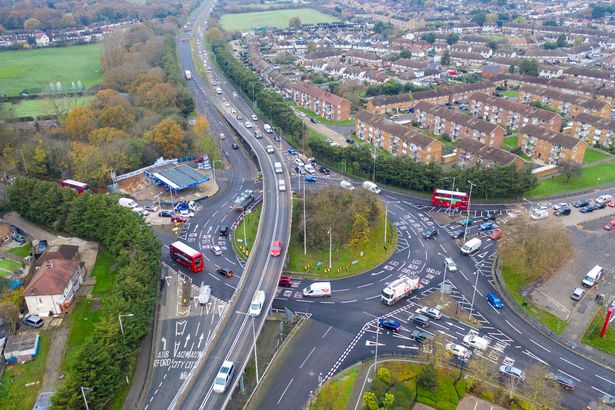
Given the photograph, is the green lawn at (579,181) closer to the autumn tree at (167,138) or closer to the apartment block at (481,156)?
the apartment block at (481,156)

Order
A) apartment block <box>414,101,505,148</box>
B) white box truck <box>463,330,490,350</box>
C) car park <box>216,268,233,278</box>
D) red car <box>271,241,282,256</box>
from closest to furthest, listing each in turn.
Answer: white box truck <box>463,330,490,350</box>
red car <box>271,241,282,256</box>
car park <box>216,268,233,278</box>
apartment block <box>414,101,505,148</box>

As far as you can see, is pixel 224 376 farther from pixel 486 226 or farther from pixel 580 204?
pixel 580 204

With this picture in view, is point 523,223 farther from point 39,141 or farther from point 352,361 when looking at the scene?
point 39,141

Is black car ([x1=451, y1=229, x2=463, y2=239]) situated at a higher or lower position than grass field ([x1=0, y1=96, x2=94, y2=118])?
lower

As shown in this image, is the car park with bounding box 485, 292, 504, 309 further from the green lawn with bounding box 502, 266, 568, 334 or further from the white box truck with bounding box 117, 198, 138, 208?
the white box truck with bounding box 117, 198, 138, 208

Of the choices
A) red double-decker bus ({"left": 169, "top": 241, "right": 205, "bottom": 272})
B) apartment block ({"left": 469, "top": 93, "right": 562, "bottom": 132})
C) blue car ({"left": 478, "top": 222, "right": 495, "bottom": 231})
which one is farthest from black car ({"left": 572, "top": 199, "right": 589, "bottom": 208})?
red double-decker bus ({"left": 169, "top": 241, "right": 205, "bottom": 272})

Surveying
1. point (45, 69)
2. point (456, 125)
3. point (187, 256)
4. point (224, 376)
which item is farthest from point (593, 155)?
point (45, 69)
